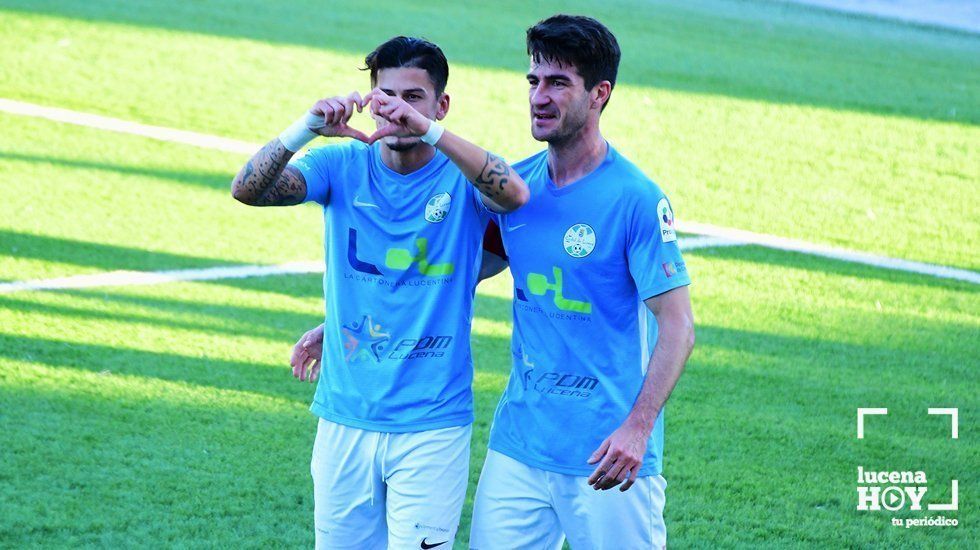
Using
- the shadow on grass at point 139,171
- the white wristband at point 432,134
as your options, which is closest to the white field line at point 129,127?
the shadow on grass at point 139,171

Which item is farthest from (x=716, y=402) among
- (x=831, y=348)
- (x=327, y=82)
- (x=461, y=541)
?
(x=327, y=82)

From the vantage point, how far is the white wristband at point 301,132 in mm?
3812

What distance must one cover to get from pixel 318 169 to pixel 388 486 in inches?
40.9

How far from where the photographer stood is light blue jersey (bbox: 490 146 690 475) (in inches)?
156

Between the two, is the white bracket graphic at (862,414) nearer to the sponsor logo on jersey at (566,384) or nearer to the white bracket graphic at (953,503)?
the white bracket graphic at (953,503)

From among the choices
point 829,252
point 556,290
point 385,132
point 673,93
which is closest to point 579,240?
point 556,290

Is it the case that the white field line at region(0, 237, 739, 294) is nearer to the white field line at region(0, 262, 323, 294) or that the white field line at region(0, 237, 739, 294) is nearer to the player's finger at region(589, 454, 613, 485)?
the white field line at region(0, 262, 323, 294)

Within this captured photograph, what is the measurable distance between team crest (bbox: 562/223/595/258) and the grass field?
203 cm

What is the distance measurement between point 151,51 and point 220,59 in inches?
27.7

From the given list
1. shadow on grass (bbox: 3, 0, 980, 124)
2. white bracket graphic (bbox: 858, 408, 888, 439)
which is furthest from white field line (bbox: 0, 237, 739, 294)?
shadow on grass (bbox: 3, 0, 980, 124)

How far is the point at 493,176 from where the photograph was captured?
3867mm

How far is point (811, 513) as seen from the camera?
5863 millimetres

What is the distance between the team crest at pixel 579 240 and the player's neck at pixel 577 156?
0.15 m

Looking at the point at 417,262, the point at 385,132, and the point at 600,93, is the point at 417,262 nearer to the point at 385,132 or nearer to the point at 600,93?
the point at 385,132
